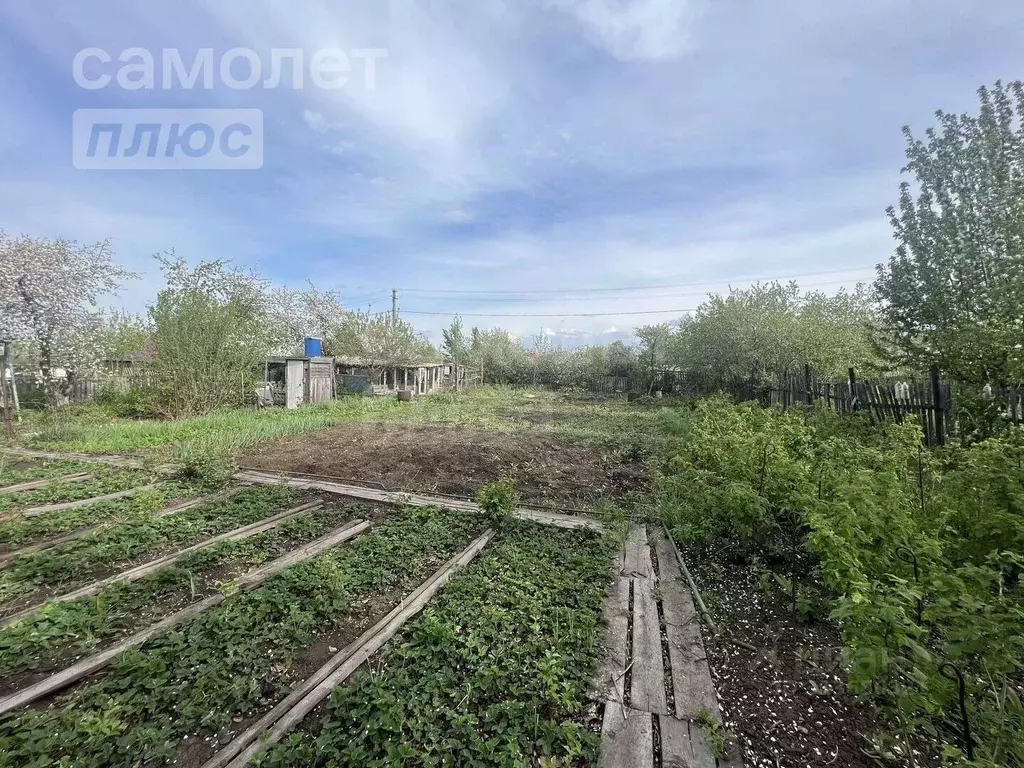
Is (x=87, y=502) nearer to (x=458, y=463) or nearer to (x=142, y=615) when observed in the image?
(x=142, y=615)

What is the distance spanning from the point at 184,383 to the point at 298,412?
2.81 meters

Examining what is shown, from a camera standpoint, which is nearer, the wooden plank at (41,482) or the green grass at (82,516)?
the green grass at (82,516)

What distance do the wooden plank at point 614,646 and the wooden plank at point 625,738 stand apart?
0.09 metres

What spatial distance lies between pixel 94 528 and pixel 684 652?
4856 millimetres

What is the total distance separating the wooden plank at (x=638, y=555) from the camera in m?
3.19

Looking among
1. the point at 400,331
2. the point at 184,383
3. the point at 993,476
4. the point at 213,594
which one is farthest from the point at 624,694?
Answer: the point at 400,331

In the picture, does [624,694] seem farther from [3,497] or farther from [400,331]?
[400,331]

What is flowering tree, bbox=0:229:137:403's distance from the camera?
11.4 metres

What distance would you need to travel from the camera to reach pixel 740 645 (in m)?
2.36

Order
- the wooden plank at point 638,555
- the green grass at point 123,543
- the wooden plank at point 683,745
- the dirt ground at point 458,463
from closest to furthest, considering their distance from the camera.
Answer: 1. the wooden plank at point 683,745
2. the green grass at point 123,543
3. the wooden plank at point 638,555
4. the dirt ground at point 458,463

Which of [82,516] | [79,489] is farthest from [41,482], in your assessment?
[82,516]

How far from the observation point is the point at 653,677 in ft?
6.91

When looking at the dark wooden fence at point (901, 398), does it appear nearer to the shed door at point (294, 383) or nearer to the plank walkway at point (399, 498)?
the plank walkway at point (399, 498)

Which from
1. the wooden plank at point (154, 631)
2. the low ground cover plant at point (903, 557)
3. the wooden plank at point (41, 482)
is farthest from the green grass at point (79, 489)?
the low ground cover plant at point (903, 557)
